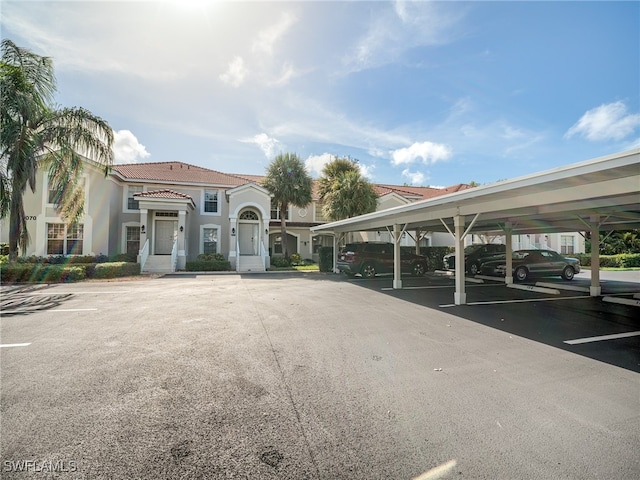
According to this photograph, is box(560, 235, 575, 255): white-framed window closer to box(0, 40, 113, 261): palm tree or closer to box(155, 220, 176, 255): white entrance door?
box(155, 220, 176, 255): white entrance door

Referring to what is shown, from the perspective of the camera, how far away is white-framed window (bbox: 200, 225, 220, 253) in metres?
21.3

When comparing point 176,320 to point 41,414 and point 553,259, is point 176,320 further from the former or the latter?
point 553,259

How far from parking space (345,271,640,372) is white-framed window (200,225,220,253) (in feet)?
44.6

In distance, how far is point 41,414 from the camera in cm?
289

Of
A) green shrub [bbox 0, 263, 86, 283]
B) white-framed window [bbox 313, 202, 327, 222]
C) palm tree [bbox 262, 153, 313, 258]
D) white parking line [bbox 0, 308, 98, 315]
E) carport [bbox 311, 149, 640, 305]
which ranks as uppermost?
palm tree [bbox 262, 153, 313, 258]

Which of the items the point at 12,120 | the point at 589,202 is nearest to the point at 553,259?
the point at 589,202

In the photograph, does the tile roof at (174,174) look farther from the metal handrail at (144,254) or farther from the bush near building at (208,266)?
the bush near building at (208,266)

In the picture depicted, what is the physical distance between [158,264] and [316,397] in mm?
17443

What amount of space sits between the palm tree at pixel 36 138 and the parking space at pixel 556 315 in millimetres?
14148

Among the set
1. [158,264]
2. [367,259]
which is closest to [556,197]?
[367,259]

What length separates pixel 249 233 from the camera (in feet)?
70.0

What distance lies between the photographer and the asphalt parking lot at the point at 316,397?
2.31m

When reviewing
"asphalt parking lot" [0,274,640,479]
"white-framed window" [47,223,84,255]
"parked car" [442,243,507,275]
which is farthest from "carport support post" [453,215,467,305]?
"white-framed window" [47,223,84,255]

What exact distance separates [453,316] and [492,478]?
17.7ft
